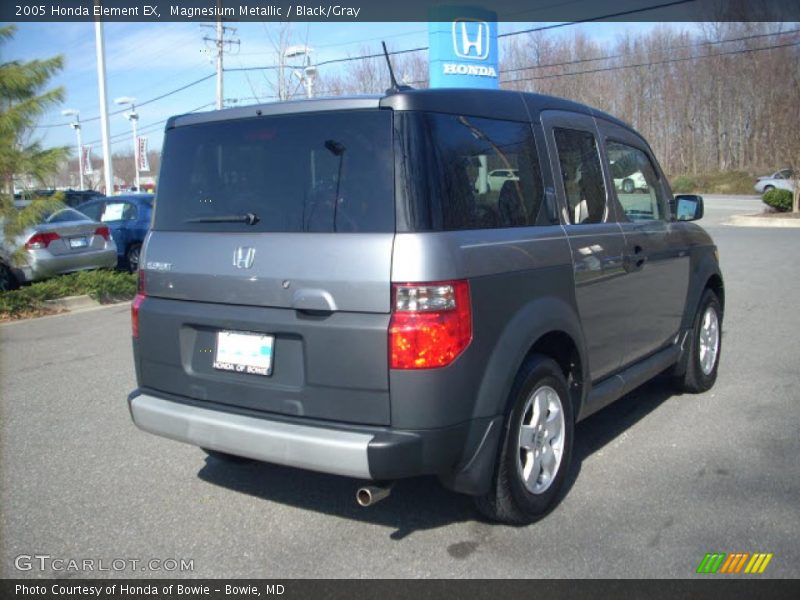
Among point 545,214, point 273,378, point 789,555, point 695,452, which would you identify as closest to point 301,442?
point 273,378

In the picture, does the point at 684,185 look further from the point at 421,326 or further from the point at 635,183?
the point at 421,326

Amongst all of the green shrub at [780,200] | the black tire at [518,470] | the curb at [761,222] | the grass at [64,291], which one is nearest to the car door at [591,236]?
the black tire at [518,470]

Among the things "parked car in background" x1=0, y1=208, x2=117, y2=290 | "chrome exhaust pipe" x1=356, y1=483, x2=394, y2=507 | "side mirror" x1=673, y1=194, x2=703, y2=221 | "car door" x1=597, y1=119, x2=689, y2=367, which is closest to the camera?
"chrome exhaust pipe" x1=356, y1=483, x2=394, y2=507

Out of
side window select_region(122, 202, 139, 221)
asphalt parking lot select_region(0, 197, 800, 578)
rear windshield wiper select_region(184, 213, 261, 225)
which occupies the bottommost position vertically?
asphalt parking lot select_region(0, 197, 800, 578)

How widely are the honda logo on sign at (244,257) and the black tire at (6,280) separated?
912 centimetres

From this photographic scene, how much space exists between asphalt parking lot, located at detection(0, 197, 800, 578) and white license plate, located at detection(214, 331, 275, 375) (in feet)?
2.79

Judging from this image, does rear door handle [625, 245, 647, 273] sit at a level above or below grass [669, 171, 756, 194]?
below

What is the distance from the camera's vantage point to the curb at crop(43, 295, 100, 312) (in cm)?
1048

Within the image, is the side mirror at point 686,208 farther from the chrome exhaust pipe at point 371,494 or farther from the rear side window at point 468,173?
the chrome exhaust pipe at point 371,494

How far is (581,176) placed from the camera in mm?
4289

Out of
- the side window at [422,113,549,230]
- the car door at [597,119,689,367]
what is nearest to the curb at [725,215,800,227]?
the car door at [597,119,689,367]

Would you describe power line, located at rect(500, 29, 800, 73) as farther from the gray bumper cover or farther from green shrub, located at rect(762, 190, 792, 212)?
the gray bumper cover

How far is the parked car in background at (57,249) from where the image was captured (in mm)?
10922

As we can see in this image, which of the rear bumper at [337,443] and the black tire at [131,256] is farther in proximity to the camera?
the black tire at [131,256]
